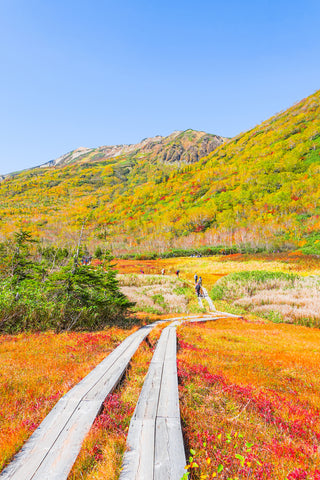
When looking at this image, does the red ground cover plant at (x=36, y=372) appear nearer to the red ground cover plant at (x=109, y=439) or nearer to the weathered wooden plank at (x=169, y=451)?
the red ground cover plant at (x=109, y=439)

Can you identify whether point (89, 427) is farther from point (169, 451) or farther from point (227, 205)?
point (227, 205)

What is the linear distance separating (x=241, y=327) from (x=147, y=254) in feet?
200

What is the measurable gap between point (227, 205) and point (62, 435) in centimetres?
11601

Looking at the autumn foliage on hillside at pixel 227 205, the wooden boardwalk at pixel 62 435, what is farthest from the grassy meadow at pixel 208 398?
the autumn foliage on hillside at pixel 227 205

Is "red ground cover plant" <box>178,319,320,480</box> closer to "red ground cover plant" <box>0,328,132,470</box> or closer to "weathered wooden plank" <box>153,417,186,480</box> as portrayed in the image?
"weathered wooden plank" <box>153,417,186,480</box>

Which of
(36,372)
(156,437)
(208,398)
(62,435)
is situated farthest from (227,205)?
(62,435)

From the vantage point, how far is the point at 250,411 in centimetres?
372

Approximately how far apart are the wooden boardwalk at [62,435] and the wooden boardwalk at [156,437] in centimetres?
63

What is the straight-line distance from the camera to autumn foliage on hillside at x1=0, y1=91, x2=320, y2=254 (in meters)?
79.6

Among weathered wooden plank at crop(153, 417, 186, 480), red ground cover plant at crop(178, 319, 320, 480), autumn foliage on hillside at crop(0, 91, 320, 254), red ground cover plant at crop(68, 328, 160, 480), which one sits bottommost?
red ground cover plant at crop(178, 319, 320, 480)

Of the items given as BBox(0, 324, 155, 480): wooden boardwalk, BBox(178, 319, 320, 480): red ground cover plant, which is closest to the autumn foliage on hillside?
BBox(178, 319, 320, 480): red ground cover plant

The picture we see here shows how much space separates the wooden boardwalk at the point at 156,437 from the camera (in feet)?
6.86

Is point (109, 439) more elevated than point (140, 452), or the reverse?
point (140, 452)

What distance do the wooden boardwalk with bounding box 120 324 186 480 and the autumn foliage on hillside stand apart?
51730 millimetres
